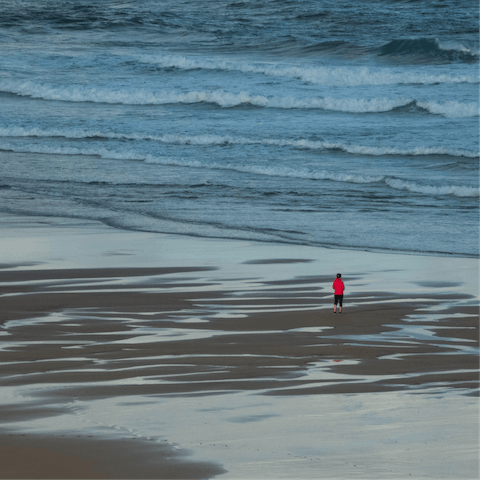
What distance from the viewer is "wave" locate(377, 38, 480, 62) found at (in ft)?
96.3

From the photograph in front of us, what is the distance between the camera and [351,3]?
3762cm

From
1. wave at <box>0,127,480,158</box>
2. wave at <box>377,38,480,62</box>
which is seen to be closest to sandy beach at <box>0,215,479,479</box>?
wave at <box>0,127,480,158</box>

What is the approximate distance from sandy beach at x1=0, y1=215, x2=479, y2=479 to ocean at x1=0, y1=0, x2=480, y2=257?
169 cm

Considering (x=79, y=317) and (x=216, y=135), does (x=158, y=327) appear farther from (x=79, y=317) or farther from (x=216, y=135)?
(x=216, y=135)

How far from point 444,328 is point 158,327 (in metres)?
2.14

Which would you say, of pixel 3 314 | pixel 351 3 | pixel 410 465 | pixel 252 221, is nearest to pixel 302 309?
pixel 3 314

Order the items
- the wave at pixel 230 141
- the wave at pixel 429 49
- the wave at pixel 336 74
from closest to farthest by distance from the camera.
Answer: the wave at pixel 230 141 → the wave at pixel 336 74 → the wave at pixel 429 49

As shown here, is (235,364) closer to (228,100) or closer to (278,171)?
(278,171)

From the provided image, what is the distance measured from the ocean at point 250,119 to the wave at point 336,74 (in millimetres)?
73

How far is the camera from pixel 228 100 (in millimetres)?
23547

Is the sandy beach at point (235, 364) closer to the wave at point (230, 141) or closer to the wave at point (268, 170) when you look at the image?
the wave at point (268, 170)

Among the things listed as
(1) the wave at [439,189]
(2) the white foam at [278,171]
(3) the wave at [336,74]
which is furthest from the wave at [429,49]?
(1) the wave at [439,189]

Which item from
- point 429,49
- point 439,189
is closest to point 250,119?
point 439,189

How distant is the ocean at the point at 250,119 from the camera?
1158 centimetres
